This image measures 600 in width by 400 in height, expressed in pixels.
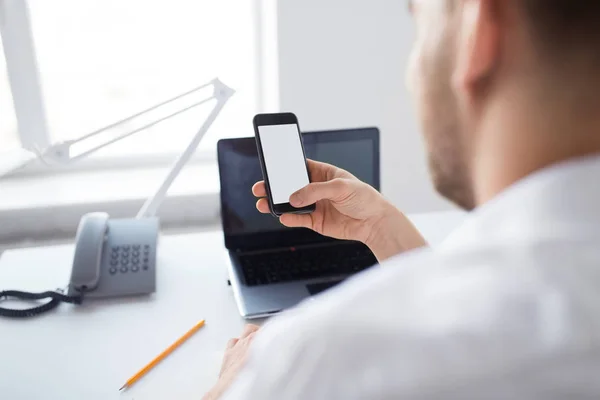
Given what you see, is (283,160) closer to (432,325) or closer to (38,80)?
(432,325)

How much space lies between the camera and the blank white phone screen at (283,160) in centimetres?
90

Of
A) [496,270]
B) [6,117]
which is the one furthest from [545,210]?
[6,117]

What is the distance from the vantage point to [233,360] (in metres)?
0.74

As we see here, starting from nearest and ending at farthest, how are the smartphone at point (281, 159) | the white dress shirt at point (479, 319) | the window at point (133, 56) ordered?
the white dress shirt at point (479, 319) < the smartphone at point (281, 159) < the window at point (133, 56)

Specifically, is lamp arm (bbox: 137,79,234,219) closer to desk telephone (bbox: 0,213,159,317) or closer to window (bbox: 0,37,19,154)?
desk telephone (bbox: 0,213,159,317)

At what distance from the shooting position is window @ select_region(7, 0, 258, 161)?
1591mm

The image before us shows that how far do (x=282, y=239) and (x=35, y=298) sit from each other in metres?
0.44

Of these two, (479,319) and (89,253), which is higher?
(479,319)

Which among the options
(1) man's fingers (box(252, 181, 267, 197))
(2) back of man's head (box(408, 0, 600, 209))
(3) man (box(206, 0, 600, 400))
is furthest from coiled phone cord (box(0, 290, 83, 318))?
(2) back of man's head (box(408, 0, 600, 209))

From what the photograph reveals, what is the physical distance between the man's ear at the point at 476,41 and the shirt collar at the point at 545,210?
9 cm

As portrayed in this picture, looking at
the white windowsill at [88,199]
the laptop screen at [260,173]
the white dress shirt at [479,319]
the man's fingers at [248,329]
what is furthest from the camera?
the white windowsill at [88,199]

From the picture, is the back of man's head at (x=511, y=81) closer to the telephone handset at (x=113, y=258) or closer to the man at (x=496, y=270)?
the man at (x=496, y=270)

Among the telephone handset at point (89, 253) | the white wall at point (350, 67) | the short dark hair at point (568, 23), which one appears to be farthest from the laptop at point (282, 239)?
the short dark hair at point (568, 23)

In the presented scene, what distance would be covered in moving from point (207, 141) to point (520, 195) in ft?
4.90
